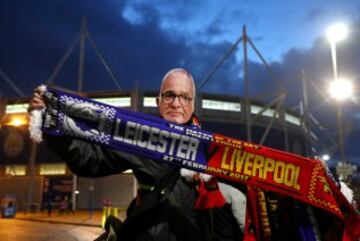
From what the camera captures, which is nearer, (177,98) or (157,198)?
(157,198)

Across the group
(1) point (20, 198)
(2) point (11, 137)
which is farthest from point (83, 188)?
(2) point (11, 137)

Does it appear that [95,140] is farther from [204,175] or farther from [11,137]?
[11,137]

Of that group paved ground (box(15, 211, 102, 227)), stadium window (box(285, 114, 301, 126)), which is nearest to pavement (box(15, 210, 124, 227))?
paved ground (box(15, 211, 102, 227))

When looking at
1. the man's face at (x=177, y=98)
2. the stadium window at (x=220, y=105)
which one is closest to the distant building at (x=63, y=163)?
the stadium window at (x=220, y=105)

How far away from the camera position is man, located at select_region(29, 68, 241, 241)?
8.93 feet

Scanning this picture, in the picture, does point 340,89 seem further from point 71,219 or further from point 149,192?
point 149,192

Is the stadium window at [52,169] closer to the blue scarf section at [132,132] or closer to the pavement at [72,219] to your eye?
the pavement at [72,219]

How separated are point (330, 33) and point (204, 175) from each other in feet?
68.5

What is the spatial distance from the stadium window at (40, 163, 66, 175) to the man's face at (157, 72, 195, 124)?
36.8m

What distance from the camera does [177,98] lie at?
329 cm

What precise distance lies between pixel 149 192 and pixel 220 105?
3924 cm

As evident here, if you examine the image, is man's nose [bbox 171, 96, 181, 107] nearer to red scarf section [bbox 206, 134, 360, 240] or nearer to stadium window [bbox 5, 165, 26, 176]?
red scarf section [bbox 206, 134, 360, 240]

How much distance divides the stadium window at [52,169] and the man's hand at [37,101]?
36922 millimetres

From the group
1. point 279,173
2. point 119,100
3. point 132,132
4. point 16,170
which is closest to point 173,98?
point 132,132
